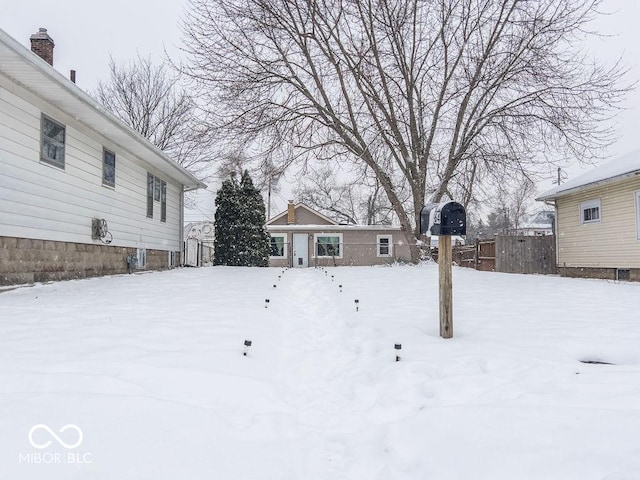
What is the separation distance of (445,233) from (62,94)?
7410 millimetres

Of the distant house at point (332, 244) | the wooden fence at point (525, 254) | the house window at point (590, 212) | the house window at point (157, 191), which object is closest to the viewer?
the house window at point (590, 212)

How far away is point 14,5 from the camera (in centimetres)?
1423

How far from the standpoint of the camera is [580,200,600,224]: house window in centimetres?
1285

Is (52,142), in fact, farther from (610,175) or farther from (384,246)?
(384,246)

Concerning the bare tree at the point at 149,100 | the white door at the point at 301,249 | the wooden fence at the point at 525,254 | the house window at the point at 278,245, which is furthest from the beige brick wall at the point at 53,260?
the white door at the point at 301,249

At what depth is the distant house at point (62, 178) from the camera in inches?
261

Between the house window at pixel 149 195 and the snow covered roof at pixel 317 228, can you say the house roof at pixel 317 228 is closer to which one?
the snow covered roof at pixel 317 228

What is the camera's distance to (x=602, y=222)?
12523 mm

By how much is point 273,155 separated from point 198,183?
3.42 metres

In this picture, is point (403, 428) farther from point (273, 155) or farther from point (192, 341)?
point (273, 155)

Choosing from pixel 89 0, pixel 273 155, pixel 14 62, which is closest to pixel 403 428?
pixel 14 62

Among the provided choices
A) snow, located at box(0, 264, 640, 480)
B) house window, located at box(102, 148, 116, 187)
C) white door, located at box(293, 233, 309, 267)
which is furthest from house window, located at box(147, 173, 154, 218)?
white door, located at box(293, 233, 309, 267)

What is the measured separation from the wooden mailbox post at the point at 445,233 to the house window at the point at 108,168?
8758 millimetres

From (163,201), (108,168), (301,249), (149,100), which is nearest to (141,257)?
(163,201)
